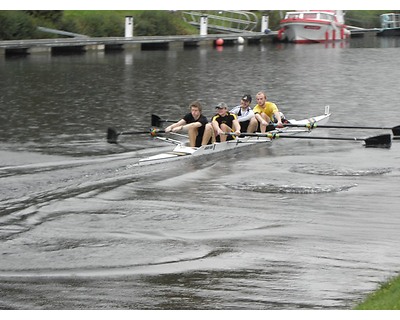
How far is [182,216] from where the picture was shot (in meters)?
18.0

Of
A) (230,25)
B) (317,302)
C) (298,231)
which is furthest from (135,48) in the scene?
(317,302)

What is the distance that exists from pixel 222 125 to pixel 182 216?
720 centimetres

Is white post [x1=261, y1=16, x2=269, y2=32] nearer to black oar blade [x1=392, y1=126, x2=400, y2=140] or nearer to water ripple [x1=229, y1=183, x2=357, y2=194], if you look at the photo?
black oar blade [x1=392, y1=126, x2=400, y2=140]

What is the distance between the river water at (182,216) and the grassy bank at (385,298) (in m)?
0.35

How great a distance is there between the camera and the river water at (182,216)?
43.7 ft

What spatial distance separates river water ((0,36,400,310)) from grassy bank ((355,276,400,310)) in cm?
35

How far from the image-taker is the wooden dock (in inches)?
2239

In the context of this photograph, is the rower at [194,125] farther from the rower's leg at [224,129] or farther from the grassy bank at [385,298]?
the grassy bank at [385,298]

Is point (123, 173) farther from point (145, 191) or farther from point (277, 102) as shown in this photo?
point (277, 102)

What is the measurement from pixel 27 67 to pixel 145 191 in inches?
1241

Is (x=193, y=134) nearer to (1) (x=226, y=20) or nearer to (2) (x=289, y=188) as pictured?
(2) (x=289, y=188)

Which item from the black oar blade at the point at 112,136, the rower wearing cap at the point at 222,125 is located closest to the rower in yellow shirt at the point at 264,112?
the rower wearing cap at the point at 222,125

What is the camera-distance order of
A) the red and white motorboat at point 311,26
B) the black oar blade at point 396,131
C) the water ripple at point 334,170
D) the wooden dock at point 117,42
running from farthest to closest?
the red and white motorboat at point 311,26, the wooden dock at point 117,42, the black oar blade at point 396,131, the water ripple at point 334,170

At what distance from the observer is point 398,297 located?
443 inches
